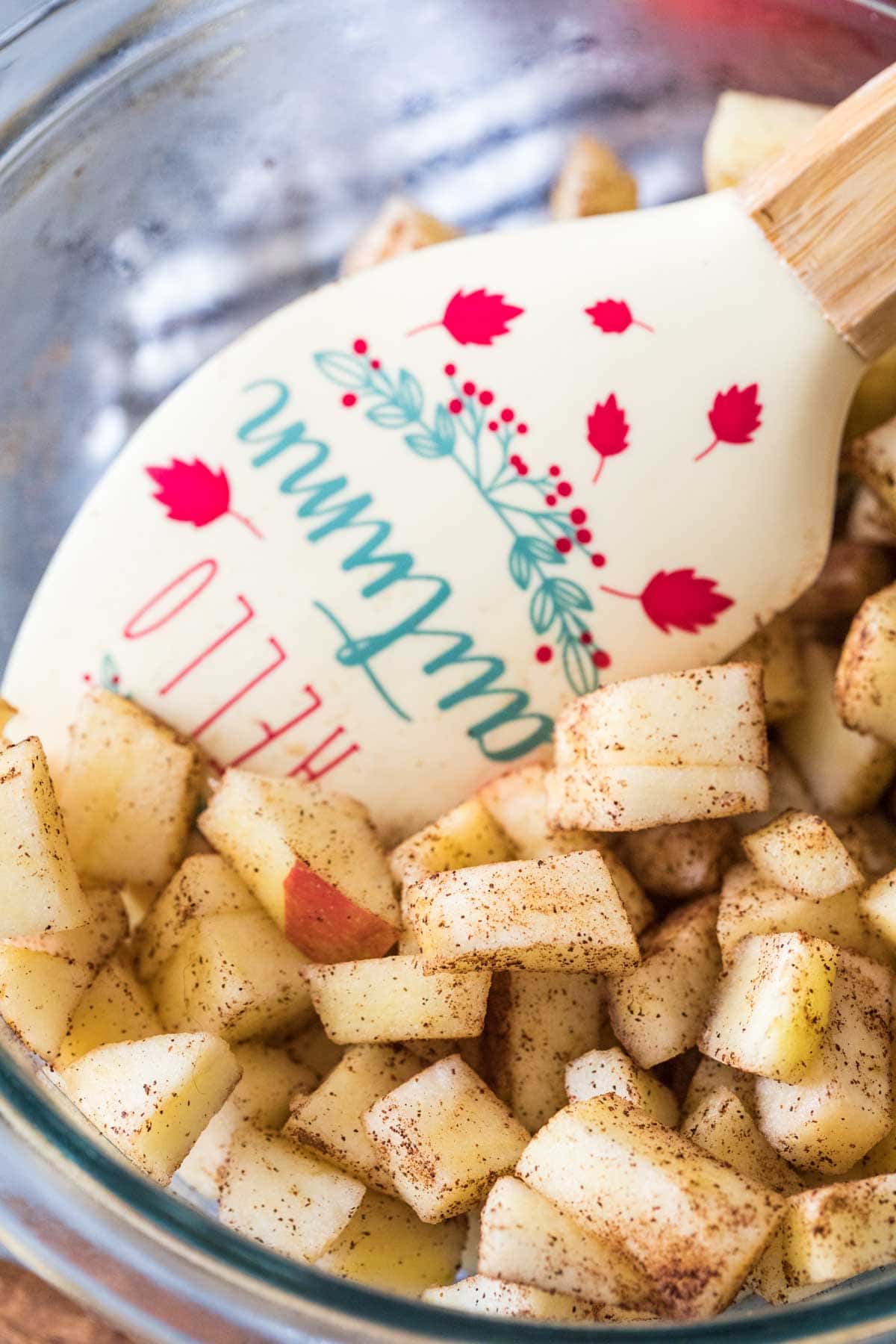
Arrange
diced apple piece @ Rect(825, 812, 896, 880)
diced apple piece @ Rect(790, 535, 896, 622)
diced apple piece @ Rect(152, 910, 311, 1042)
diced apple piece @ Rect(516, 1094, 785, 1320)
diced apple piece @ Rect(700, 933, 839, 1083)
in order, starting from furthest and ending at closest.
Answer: diced apple piece @ Rect(790, 535, 896, 622)
diced apple piece @ Rect(825, 812, 896, 880)
diced apple piece @ Rect(152, 910, 311, 1042)
diced apple piece @ Rect(700, 933, 839, 1083)
diced apple piece @ Rect(516, 1094, 785, 1320)

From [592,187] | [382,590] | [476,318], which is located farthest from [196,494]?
[592,187]

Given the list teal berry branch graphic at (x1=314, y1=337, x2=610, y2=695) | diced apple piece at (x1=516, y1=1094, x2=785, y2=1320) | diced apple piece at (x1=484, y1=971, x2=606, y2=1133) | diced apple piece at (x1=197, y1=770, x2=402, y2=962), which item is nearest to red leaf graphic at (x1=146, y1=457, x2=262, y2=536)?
teal berry branch graphic at (x1=314, y1=337, x2=610, y2=695)

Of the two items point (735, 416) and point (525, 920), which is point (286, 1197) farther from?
point (735, 416)

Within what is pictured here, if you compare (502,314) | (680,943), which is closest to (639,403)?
(502,314)

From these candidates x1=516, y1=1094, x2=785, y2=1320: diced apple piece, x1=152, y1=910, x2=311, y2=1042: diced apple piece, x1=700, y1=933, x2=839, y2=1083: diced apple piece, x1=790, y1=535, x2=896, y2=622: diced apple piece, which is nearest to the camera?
x1=516, y1=1094, x2=785, y2=1320: diced apple piece

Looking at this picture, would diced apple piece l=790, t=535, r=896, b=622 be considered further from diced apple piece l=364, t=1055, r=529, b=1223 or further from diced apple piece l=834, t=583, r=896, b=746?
diced apple piece l=364, t=1055, r=529, b=1223

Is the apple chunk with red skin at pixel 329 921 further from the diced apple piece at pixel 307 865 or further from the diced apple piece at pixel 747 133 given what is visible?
the diced apple piece at pixel 747 133
